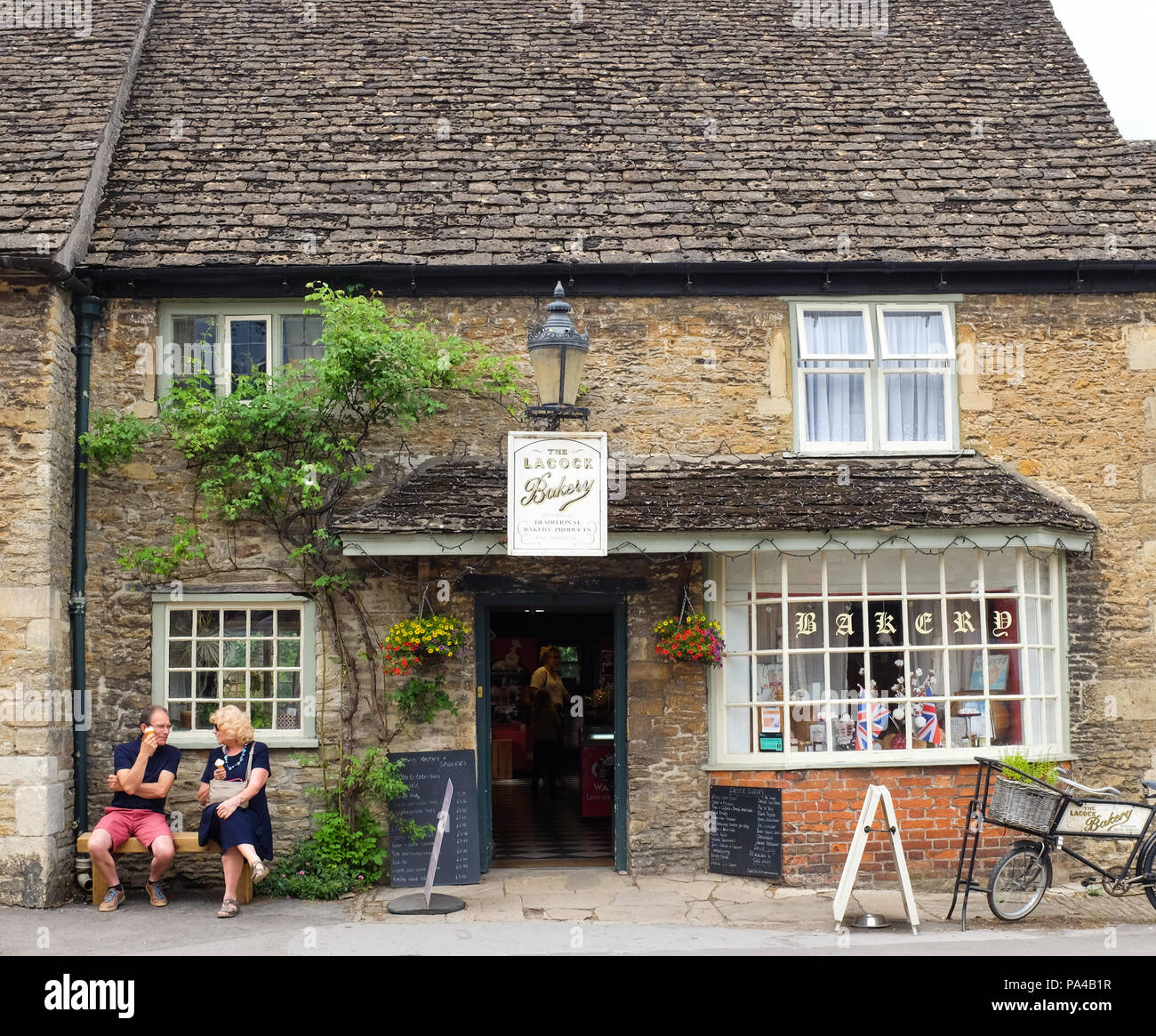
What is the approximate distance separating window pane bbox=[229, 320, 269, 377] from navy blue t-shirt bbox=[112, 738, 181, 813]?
3.36 m

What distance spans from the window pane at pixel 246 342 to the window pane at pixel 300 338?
17cm

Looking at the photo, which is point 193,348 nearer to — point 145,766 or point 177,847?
point 145,766

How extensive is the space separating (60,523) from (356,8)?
698cm

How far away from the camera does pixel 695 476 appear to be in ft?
33.7

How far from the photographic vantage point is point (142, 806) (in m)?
9.20

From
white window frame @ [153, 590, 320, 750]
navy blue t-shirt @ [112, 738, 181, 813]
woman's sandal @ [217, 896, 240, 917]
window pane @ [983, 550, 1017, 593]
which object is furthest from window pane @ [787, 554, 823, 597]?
navy blue t-shirt @ [112, 738, 181, 813]

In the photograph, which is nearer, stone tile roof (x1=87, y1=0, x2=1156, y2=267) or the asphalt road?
the asphalt road

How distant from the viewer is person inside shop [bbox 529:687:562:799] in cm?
1493

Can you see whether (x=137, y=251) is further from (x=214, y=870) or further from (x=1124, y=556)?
(x=1124, y=556)

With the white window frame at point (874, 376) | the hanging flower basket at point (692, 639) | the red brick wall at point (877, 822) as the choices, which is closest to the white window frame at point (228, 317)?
the hanging flower basket at point (692, 639)

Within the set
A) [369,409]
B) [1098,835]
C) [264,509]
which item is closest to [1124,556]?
[1098,835]

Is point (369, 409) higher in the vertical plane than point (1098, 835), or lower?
higher

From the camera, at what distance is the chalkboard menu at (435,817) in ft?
32.1

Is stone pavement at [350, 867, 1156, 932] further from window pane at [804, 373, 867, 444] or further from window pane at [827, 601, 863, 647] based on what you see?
window pane at [804, 373, 867, 444]
